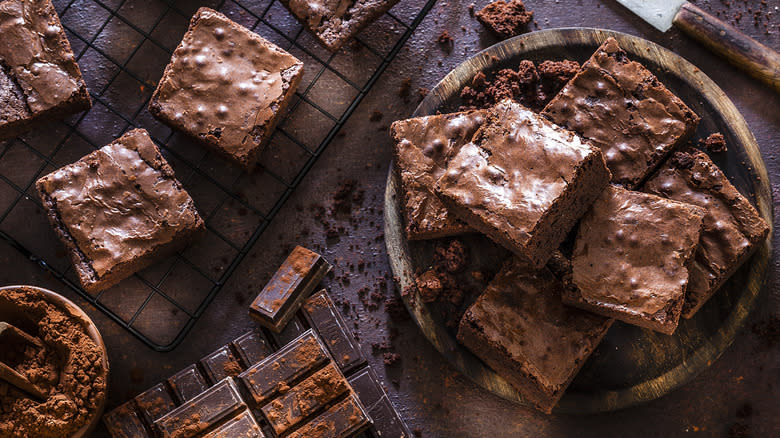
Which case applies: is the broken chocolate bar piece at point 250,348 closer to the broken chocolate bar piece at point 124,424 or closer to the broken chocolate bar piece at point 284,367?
the broken chocolate bar piece at point 284,367

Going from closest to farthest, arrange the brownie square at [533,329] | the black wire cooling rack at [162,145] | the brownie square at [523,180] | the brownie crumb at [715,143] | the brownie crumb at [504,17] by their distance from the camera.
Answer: the brownie square at [523,180]
the brownie square at [533,329]
the brownie crumb at [715,143]
the black wire cooling rack at [162,145]
the brownie crumb at [504,17]

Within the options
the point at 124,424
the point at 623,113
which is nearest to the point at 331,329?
the point at 124,424

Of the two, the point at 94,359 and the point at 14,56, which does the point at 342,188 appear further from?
the point at 14,56

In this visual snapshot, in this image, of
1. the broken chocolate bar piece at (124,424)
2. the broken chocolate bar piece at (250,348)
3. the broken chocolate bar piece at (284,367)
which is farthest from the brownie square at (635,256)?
the broken chocolate bar piece at (124,424)

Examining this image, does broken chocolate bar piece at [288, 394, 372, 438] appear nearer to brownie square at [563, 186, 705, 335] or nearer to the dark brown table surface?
the dark brown table surface

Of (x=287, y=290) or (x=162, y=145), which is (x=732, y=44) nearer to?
(x=287, y=290)

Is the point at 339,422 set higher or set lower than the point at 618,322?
lower

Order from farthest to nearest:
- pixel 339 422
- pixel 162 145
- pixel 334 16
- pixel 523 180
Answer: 1. pixel 162 145
2. pixel 334 16
3. pixel 339 422
4. pixel 523 180
